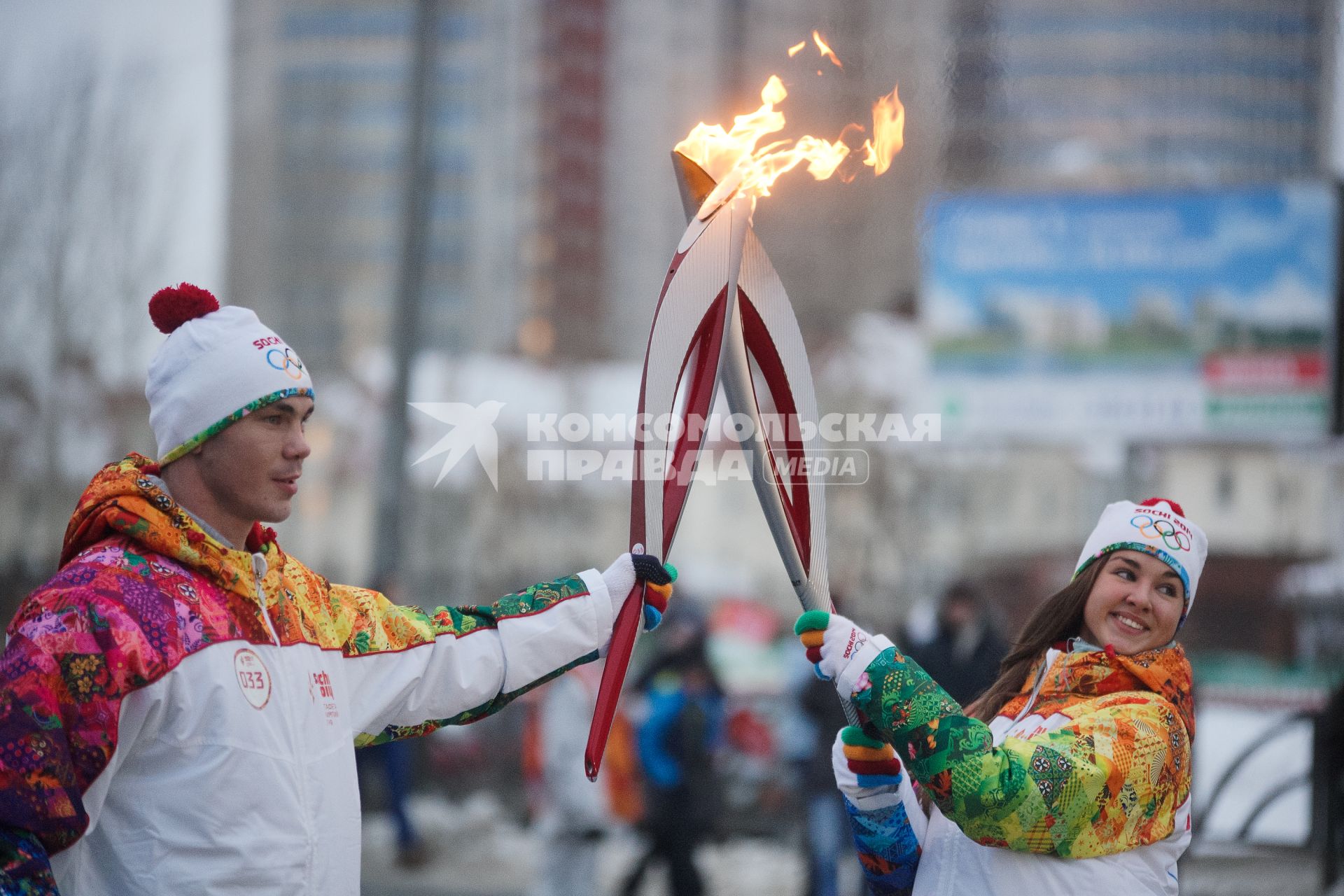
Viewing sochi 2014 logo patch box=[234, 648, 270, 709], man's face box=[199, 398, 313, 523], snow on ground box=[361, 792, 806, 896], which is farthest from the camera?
snow on ground box=[361, 792, 806, 896]

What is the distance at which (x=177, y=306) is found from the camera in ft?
6.77

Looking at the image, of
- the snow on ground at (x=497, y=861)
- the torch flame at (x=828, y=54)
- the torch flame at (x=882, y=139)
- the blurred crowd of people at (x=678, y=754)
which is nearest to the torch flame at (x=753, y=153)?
the torch flame at (x=882, y=139)

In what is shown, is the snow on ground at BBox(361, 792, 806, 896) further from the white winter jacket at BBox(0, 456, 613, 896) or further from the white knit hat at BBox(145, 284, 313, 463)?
the white knit hat at BBox(145, 284, 313, 463)

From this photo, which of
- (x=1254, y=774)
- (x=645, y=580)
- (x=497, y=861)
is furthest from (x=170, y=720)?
(x=497, y=861)

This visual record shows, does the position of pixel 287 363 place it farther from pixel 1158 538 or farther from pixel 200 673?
pixel 1158 538

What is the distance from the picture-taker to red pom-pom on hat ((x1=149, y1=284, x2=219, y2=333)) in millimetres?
2055

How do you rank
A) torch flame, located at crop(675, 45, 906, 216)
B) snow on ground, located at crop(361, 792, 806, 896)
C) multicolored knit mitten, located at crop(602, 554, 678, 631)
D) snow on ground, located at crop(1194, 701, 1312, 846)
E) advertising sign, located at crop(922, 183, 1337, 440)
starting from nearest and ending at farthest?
multicolored knit mitten, located at crop(602, 554, 678, 631)
torch flame, located at crop(675, 45, 906, 216)
snow on ground, located at crop(1194, 701, 1312, 846)
snow on ground, located at crop(361, 792, 806, 896)
advertising sign, located at crop(922, 183, 1337, 440)

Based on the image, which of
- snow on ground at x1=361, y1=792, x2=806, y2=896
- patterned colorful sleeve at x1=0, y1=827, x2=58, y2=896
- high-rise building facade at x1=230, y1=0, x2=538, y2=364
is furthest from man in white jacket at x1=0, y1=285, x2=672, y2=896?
high-rise building facade at x1=230, y1=0, x2=538, y2=364

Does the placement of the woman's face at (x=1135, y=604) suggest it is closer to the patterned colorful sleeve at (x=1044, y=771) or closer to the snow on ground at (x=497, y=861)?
the patterned colorful sleeve at (x=1044, y=771)

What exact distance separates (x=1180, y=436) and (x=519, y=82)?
10.8 m

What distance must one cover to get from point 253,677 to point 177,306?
0.59 meters

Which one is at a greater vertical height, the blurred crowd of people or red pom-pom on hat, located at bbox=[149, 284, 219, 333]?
red pom-pom on hat, located at bbox=[149, 284, 219, 333]

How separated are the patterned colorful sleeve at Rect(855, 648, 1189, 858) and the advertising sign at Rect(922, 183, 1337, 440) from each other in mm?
6829

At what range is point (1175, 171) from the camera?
34.3 feet
